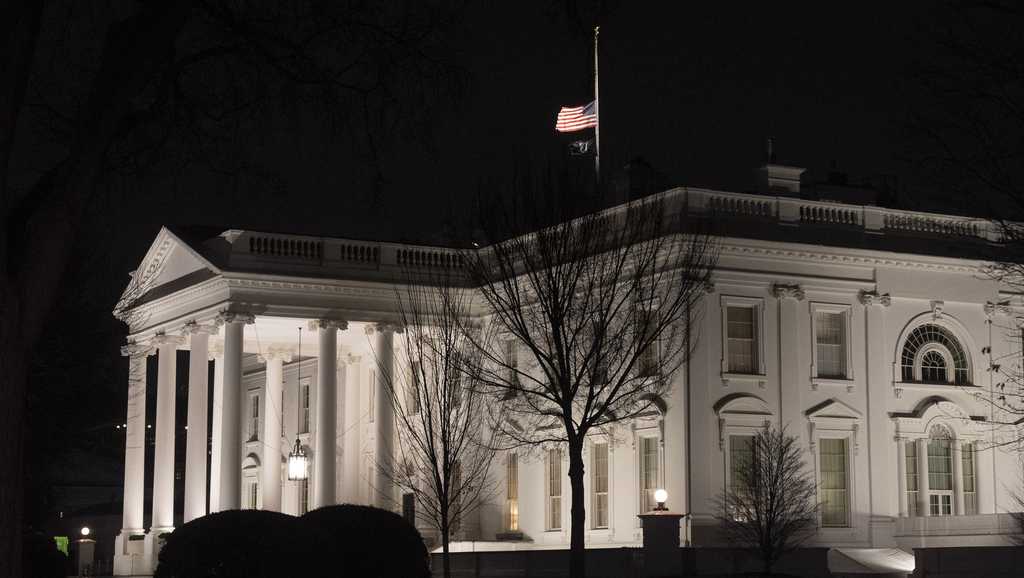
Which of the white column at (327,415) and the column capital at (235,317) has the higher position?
the column capital at (235,317)

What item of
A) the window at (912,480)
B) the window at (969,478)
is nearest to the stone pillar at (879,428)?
the window at (912,480)

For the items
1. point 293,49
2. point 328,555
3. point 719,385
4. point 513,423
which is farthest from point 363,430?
point 293,49

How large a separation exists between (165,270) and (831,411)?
23940 mm

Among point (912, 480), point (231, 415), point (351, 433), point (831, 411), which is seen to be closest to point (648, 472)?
point (831, 411)

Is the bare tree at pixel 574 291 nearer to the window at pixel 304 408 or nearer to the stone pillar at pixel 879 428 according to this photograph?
the stone pillar at pixel 879 428

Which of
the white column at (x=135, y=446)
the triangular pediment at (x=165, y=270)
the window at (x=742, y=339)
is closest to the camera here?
the window at (x=742, y=339)

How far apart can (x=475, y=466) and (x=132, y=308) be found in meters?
13.6

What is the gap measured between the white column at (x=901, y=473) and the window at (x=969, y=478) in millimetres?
2165

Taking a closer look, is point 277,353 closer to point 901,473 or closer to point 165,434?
point 165,434

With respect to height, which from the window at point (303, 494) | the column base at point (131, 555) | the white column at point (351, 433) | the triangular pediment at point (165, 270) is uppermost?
the triangular pediment at point (165, 270)

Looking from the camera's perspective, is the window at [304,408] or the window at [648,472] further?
the window at [304,408]

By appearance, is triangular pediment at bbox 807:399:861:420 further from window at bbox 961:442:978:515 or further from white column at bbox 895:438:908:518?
window at bbox 961:442:978:515

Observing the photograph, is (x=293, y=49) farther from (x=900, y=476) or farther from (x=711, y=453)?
(x=900, y=476)

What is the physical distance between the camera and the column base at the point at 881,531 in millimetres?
43719
